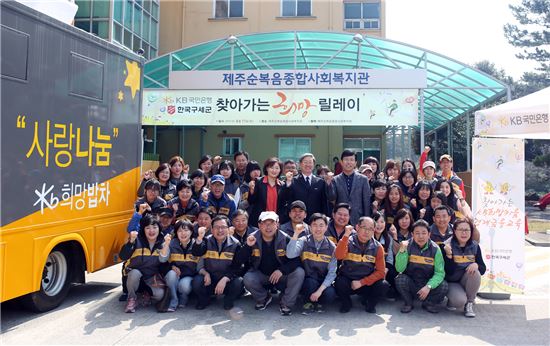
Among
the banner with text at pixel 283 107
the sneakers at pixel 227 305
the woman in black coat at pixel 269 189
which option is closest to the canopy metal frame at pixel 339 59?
the banner with text at pixel 283 107

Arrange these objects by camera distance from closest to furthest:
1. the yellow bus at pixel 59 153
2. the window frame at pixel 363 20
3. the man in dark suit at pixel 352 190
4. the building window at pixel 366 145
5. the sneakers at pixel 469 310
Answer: the yellow bus at pixel 59 153
the sneakers at pixel 469 310
the man in dark suit at pixel 352 190
the window frame at pixel 363 20
the building window at pixel 366 145

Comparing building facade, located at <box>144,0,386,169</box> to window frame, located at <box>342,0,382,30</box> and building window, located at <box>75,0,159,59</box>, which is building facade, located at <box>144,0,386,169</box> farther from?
building window, located at <box>75,0,159,59</box>

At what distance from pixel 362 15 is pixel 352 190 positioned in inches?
630

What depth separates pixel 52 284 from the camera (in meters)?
4.91

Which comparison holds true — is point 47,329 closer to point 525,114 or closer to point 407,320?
point 407,320

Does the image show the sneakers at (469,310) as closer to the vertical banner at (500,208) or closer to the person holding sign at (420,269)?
the person holding sign at (420,269)

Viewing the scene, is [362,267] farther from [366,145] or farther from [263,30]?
[263,30]

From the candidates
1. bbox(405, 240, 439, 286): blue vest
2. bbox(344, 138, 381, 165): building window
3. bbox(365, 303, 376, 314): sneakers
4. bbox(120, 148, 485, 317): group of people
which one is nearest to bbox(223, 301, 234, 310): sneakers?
bbox(120, 148, 485, 317): group of people

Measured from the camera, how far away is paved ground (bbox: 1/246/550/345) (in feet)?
13.5

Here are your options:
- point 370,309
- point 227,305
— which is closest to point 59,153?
point 227,305

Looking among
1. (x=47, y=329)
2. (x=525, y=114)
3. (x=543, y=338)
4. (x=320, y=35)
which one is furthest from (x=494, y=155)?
(x=320, y=35)

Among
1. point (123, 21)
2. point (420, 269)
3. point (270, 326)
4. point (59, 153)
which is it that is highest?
point (123, 21)

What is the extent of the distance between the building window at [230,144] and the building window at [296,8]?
19.5ft

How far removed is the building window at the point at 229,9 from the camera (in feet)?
66.3
